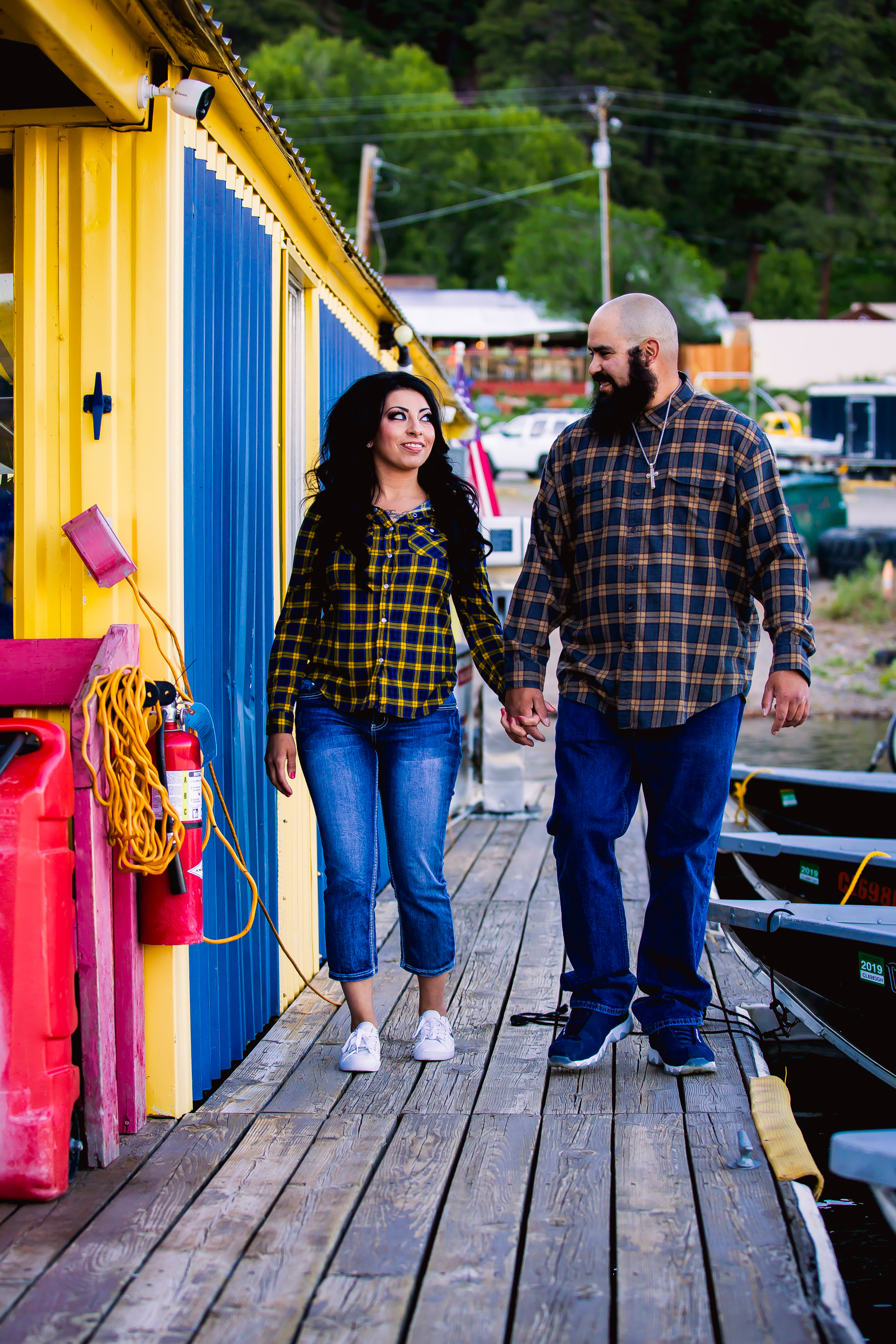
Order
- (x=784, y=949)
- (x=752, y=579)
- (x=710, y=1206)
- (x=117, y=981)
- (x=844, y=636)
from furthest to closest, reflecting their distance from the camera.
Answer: (x=844, y=636)
(x=784, y=949)
(x=752, y=579)
(x=117, y=981)
(x=710, y=1206)

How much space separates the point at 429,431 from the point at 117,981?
157 cm

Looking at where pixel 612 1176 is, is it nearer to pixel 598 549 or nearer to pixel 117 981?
pixel 117 981

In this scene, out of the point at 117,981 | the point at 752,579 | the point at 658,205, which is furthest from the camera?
the point at 658,205

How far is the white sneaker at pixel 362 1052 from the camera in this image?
356cm

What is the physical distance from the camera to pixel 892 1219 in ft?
7.98

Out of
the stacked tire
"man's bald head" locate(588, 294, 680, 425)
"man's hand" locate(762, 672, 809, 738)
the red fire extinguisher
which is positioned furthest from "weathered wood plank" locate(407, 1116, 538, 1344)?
the stacked tire

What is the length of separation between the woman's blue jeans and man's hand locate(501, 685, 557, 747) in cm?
16

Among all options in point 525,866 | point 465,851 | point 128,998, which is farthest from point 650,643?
point 465,851

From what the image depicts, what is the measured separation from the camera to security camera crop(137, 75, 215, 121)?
3016mm

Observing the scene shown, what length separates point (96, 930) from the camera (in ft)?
9.62

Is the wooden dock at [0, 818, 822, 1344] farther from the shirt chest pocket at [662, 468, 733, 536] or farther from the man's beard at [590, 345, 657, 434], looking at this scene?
the man's beard at [590, 345, 657, 434]

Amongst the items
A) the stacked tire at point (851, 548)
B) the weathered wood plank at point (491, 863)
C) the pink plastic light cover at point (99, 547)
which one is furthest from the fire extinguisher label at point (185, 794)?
the stacked tire at point (851, 548)

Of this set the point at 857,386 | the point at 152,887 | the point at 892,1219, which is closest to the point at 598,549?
the point at 152,887

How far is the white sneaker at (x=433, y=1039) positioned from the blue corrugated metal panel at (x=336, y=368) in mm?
1019
